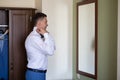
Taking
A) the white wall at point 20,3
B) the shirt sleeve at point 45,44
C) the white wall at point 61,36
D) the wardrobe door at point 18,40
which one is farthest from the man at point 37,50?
the white wall at point 20,3

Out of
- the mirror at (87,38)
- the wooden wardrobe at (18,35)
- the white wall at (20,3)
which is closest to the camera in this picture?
the mirror at (87,38)

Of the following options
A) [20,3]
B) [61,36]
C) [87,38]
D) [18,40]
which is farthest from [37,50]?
[20,3]

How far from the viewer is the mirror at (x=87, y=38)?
3.57 metres

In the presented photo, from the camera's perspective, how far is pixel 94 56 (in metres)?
3.57

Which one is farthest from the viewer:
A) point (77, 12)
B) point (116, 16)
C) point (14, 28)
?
point (14, 28)

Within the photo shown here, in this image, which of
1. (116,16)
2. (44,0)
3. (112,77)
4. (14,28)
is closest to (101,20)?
(116,16)

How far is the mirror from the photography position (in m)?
3.57

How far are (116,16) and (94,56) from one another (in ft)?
1.86

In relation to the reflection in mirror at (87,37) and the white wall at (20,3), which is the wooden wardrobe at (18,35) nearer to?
the white wall at (20,3)

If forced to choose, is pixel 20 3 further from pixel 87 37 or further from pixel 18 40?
pixel 87 37

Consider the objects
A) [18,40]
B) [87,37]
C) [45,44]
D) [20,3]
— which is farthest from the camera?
[20,3]

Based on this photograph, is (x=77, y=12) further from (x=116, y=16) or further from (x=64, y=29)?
(x=116, y=16)

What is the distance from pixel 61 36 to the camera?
13.7 ft

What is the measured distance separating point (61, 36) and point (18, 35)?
65 centimetres
